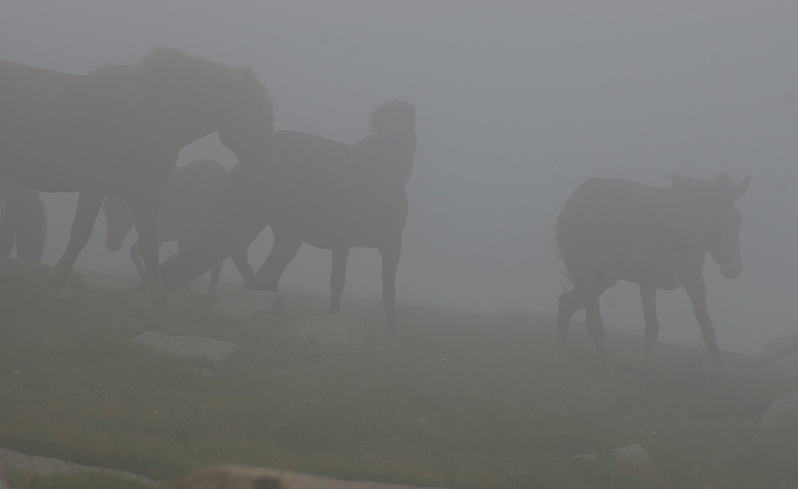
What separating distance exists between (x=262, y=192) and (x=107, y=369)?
16.9 feet

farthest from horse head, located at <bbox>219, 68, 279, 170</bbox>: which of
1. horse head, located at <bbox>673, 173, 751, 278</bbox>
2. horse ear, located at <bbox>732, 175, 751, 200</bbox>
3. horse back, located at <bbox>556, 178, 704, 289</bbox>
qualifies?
horse ear, located at <bbox>732, 175, 751, 200</bbox>

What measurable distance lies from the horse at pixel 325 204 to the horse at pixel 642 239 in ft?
10.1

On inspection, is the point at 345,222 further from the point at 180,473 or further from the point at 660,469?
the point at 180,473

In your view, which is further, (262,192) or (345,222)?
(345,222)

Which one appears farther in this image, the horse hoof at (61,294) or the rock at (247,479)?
the horse hoof at (61,294)

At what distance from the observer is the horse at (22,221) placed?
12797 mm

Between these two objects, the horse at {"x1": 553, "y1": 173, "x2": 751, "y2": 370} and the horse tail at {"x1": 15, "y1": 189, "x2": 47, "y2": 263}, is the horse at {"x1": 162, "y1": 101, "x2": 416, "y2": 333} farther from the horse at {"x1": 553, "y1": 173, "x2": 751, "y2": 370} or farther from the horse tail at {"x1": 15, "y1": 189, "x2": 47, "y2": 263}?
the horse at {"x1": 553, "y1": 173, "x2": 751, "y2": 370}

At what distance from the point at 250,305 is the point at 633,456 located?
6246 millimetres

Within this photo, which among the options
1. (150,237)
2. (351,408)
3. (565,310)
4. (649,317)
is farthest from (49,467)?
(649,317)

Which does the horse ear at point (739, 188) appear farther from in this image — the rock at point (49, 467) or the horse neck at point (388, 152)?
the rock at point (49, 467)

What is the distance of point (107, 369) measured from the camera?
8.02m

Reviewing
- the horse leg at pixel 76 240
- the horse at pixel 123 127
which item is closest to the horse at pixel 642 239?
the horse at pixel 123 127

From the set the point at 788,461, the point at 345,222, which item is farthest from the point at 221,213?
the point at 788,461

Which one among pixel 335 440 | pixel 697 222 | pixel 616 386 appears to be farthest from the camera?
pixel 697 222
